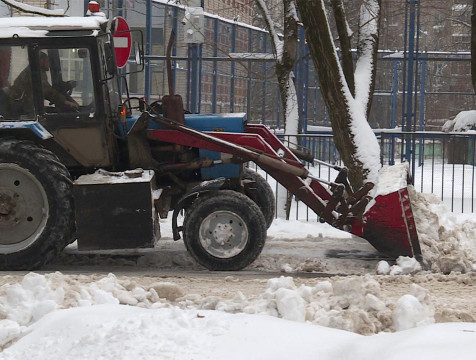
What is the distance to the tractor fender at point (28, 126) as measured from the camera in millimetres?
8766

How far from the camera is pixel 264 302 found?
5.70 metres

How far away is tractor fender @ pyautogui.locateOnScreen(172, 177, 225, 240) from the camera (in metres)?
8.93

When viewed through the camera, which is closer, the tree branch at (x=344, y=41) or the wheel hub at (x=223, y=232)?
the wheel hub at (x=223, y=232)

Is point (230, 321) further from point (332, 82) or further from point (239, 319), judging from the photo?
point (332, 82)

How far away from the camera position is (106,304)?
228 inches

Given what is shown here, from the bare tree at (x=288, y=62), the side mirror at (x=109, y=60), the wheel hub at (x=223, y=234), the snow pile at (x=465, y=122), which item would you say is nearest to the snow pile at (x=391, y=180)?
the wheel hub at (x=223, y=234)

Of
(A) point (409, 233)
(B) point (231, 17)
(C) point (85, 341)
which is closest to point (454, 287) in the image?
(A) point (409, 233)

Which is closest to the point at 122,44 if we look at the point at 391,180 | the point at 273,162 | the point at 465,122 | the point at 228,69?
the point at 273,162

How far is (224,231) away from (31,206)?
189cm

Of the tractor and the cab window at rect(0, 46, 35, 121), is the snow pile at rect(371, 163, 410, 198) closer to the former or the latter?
the tractor

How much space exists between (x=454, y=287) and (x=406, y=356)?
367 centimetres

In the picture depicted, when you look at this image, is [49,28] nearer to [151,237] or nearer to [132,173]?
[132,173]

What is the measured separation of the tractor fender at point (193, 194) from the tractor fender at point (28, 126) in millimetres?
1445

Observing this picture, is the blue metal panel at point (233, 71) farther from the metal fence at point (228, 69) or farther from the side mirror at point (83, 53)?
the side mirror at point (83, 53)
